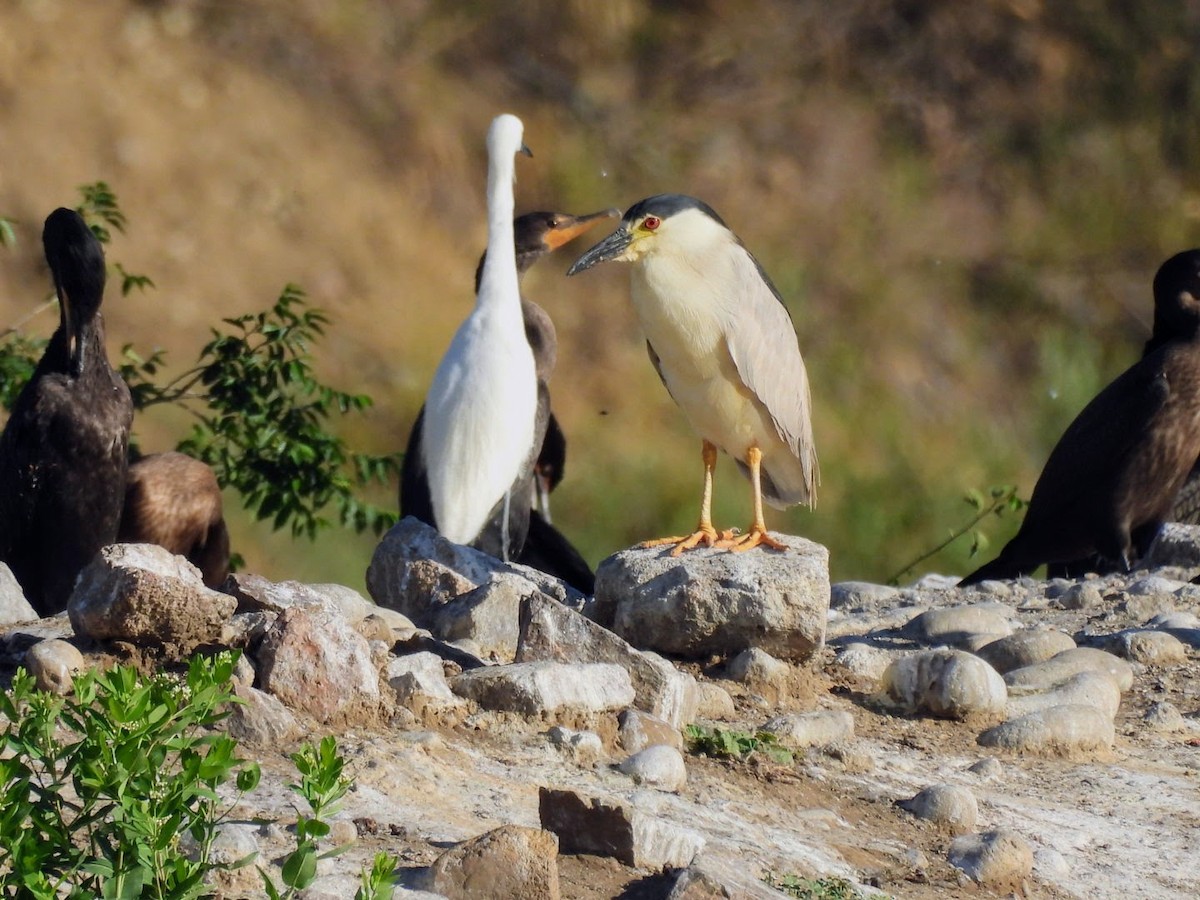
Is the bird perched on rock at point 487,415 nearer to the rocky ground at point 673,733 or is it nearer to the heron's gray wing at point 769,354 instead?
the heron's gray wing at point 769,354

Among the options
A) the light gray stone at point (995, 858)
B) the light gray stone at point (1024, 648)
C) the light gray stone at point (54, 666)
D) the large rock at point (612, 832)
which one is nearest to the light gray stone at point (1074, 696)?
the light gray stone at point (1024, 648)

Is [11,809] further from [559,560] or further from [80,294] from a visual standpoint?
[559,560]

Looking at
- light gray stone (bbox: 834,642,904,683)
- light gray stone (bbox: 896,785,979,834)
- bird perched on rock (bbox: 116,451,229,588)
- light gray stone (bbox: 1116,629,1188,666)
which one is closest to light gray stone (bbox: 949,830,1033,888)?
light gray stone (bbox: 896,785,979,834)

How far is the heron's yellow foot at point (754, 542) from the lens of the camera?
464 cm

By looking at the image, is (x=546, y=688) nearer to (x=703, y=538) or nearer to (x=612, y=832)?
(x=612, y=832)

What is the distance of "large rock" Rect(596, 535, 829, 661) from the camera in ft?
14.2

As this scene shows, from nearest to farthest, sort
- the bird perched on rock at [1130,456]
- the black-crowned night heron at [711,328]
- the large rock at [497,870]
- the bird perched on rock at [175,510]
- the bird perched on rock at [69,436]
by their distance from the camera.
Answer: the large rock at [497,870] → the black-crowned night heron at [711,328] → the bird perched on rock at [69,436] → the bird perched on rock at [175,510] → the bird perched on rock at [1130,456]

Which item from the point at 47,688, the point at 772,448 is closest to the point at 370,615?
the point at 47,688

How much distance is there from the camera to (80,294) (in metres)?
5.88

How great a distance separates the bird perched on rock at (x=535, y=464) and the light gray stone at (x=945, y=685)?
3.17 meters

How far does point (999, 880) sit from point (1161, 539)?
15.2ft

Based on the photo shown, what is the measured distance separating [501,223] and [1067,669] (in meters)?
3.50

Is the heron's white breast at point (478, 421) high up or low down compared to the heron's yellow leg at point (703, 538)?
up

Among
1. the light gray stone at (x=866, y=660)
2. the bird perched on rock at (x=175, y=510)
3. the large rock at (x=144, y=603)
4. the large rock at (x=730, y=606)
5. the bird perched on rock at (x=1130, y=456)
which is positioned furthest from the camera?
the bird perched on rock at (x=1130, y=456)
